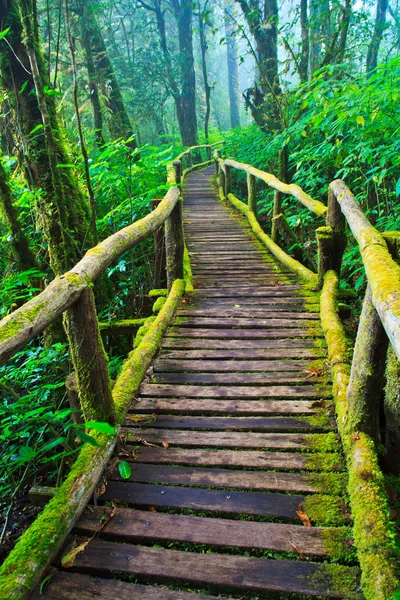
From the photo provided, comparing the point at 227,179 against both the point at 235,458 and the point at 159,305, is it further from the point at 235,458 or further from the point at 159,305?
the point at 235,458

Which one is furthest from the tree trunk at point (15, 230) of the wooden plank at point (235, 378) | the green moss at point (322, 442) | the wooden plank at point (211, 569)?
the green moss at point (322, 442)

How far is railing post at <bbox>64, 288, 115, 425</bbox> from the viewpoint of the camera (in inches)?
82.5

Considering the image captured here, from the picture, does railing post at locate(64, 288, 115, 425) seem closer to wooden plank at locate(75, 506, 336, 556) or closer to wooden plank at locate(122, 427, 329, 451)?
wooden plank at locate(122, 427, 329, 451)

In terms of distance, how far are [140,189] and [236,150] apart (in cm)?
866

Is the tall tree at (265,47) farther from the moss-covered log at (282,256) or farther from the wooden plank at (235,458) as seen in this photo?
Result: the wooden plank at (235,458)

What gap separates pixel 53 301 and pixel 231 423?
1.52 m

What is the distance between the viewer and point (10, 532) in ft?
10.7

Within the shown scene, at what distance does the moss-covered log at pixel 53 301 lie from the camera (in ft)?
4.72

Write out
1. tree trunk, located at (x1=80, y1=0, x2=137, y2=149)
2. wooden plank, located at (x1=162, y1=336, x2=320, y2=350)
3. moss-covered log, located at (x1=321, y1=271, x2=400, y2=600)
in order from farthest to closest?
1. tree trunk, located at (x1=80, y1=0, x2=137, y2=149)
2. wooden plank, located at (x1=162, y1=336, x2=320, y2=350)
3. moss-covered log, located at (x1=321, y1=271, x2=400, y2=600)

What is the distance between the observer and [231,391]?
2996 mm

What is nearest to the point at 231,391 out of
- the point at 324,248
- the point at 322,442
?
the point at 322,442

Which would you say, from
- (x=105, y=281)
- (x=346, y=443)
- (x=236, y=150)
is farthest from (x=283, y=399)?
(x=236, y=150)

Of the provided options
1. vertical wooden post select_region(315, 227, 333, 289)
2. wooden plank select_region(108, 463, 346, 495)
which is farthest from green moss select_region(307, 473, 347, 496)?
vertical wooden post select_region(315, 227, 333, 289)

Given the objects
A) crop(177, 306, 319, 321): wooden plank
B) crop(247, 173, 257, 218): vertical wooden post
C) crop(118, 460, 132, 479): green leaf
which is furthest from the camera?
crop(247, 173, 257, 218): vertical wooden post
